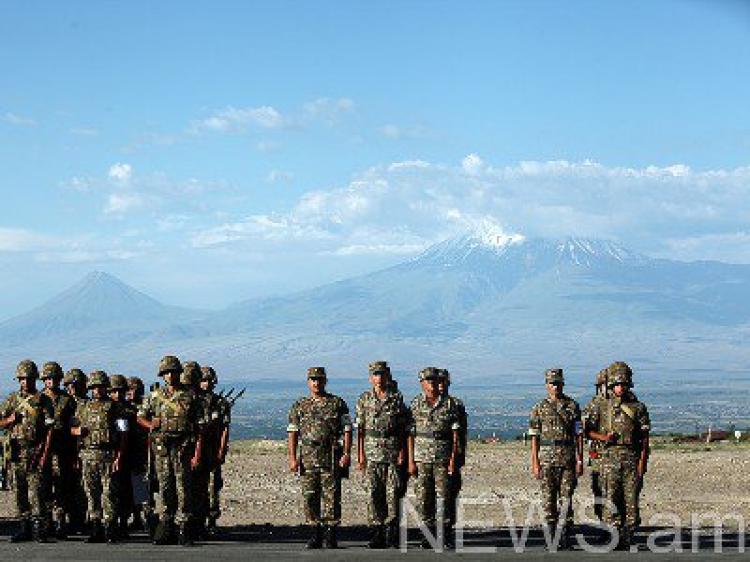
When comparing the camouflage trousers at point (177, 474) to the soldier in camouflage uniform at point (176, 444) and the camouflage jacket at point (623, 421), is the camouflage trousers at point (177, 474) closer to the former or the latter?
the soldier in camouflage uniform at point (176, 444)

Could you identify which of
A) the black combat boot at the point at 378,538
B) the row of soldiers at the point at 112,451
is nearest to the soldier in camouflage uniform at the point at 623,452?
the black combat boot at the point at 378,538

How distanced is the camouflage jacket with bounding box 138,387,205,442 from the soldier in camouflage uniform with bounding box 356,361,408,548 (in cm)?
208

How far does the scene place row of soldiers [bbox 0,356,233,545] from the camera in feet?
56.3

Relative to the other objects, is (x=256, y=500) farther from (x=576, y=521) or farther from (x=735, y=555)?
(x=735, y=555)

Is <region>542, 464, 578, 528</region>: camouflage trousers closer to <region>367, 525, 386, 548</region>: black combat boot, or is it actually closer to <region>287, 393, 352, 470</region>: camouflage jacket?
<region>367, 525, 386, 548</region>: black combat boot

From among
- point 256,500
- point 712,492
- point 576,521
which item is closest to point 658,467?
point 712,492

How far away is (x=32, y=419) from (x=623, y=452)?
768 centimetres

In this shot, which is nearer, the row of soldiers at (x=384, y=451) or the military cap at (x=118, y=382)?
the row of soldiers at (x=384, y=451)

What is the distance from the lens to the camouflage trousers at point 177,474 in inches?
673

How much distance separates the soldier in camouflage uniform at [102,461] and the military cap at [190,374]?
3.27ft

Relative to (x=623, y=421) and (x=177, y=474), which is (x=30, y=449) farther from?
(x=623, y=421)

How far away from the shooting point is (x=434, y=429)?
17000mm

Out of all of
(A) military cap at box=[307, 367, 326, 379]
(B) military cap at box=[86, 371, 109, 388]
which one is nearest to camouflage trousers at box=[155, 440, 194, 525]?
(B) military cap at box=[86, 371, 109, 388]

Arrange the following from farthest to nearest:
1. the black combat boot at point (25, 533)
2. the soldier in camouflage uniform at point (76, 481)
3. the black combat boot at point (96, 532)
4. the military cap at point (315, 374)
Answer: the soldier in camouflage uniform at point (76, 481), the black combat boot at point (25, 533), the black combat boot at point (96, 532), the military cap at point (315, 374)
